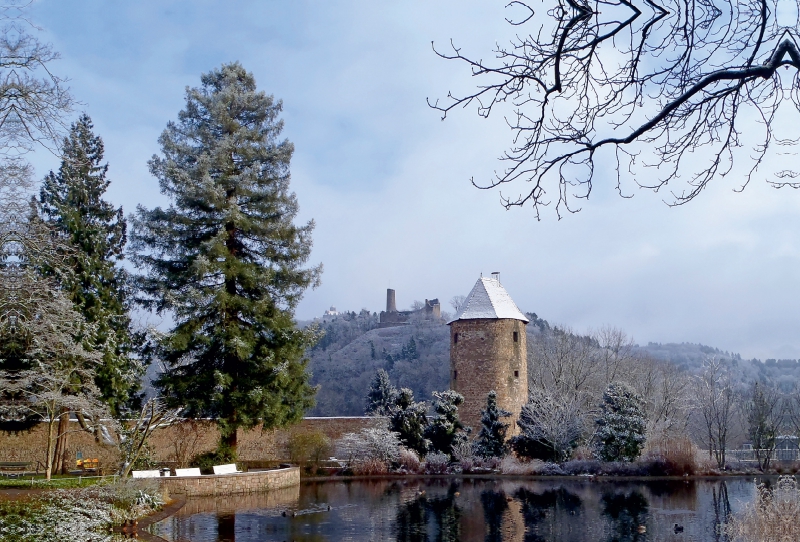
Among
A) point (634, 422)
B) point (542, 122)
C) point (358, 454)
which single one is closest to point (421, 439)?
point (358, 454)

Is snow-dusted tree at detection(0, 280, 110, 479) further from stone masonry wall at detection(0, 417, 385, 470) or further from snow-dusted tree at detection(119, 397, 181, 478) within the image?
stone masonry wall at detection(0, 417, 385, 470)

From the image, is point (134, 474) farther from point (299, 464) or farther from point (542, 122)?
point (542, 122)

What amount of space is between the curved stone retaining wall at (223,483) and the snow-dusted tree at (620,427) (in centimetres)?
987

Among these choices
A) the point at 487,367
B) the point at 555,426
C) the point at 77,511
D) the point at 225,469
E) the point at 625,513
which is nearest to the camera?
the point at 77,511

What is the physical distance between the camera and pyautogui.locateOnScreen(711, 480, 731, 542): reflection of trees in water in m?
10.5

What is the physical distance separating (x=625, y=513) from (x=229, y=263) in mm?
11594

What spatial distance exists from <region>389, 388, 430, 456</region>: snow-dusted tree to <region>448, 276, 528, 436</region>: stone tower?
451 centimetres

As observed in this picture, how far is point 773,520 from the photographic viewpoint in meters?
7.57

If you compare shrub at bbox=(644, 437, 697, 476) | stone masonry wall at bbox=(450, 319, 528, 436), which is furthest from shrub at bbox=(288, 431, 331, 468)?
shrub at bbox=(644, 437, 697, 476)

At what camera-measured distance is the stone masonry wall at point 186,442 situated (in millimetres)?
20328

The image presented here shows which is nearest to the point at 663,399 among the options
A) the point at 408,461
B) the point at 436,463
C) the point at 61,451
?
the point at 436,463

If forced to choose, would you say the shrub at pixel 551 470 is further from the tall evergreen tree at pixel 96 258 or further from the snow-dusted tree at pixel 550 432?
the tall evergreen tree at pixel 96 258

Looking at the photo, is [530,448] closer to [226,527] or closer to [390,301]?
[226,527]

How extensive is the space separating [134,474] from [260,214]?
7.88 meters
